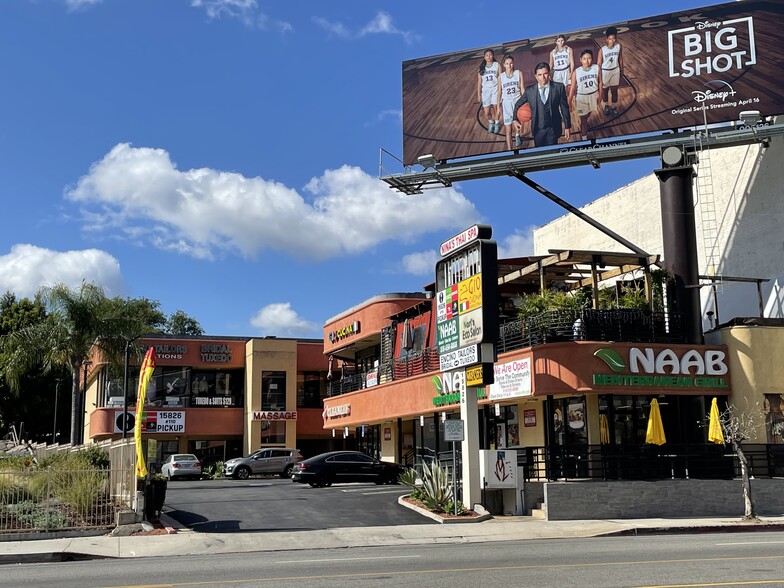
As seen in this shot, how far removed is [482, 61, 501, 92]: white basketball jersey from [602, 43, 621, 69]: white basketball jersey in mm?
4206

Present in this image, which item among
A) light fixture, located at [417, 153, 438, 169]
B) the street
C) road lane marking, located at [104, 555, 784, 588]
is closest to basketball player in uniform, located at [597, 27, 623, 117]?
light fixture, located at [417, 153, 438, 169]

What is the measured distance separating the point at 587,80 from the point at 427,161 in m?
6.85

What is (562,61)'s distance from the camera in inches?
1319

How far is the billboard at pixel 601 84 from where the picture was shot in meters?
30.6

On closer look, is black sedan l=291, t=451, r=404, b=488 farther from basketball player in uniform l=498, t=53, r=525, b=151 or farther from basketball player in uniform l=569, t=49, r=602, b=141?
basketball player in uniform l=569, t=49, r=602, b=141

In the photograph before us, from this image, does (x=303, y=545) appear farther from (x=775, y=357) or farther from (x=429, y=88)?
(x=429, y=88)

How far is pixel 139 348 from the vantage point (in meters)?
43.3

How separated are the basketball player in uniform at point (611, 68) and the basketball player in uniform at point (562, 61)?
114cm

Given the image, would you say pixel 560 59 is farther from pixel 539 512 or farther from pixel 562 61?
pixel 539 512

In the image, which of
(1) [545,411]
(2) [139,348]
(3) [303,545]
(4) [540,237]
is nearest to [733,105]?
(1) [545,411]

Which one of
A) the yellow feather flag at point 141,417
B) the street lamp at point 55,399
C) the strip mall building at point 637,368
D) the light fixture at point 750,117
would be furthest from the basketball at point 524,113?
the street lamp at point 55,399

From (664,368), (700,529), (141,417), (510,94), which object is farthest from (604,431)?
(510,94)

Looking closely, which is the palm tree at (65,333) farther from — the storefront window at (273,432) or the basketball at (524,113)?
the basketball at (524,113)

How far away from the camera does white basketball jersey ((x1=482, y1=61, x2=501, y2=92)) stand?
34.7m
